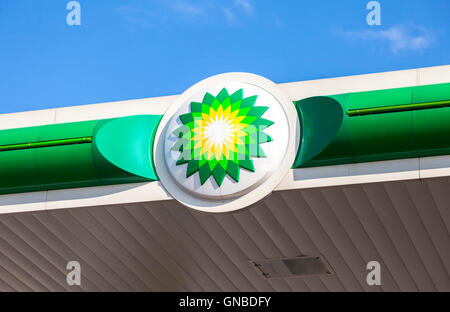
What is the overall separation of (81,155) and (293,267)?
3.25 meters

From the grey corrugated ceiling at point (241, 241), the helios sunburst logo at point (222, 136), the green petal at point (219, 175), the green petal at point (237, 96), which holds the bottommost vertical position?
the grey corrugated ceiling at point (241, 241)

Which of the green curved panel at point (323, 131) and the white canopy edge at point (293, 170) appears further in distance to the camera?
the green curved panel at point (323, 131)

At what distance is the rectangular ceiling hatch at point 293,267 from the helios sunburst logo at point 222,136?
1668 millimetres

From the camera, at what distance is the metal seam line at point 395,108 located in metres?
9.71

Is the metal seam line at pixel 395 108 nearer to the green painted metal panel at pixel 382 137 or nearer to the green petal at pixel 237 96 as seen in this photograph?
the green painted metal panel at pixel 382 137

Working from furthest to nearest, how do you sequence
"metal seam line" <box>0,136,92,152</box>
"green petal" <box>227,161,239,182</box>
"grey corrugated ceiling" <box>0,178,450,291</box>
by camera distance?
"metal seam line" <box>0,136,92,152</box> < "green petal" <box>227,161,239,182</box> < "grey corrugated ceiling" <box>0,178,450,291</box>

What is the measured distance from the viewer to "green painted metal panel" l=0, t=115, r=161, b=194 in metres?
10.9

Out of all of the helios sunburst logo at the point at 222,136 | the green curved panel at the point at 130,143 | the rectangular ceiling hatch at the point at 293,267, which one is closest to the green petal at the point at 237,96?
the helios sunburst logo at the point at 222,136

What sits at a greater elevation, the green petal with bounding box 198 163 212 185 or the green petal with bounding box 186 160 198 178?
the green petal with bounding box 186 160 198 178

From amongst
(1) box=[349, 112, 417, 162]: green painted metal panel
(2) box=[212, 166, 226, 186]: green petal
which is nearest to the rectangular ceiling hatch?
(2) box=[212, 166, 226, 186]: green petal

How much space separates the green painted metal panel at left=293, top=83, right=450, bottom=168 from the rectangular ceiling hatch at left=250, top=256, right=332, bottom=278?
1690 millimetres

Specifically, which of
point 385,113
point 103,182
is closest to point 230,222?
point 103,182

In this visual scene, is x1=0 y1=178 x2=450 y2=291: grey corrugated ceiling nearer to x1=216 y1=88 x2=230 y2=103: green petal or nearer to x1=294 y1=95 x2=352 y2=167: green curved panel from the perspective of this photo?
x1=294 y1=95 x2=352 y2=167: green curved panel
